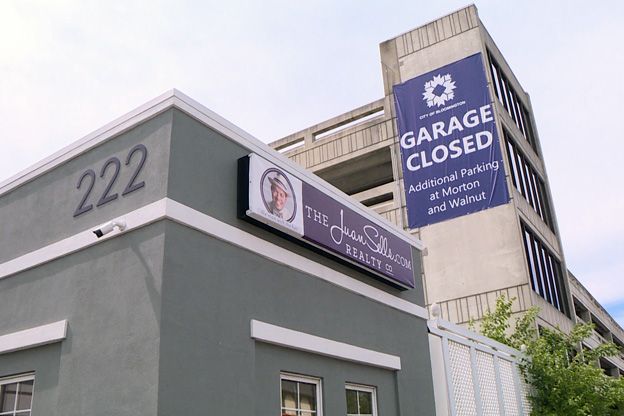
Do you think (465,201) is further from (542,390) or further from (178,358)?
(178,358)

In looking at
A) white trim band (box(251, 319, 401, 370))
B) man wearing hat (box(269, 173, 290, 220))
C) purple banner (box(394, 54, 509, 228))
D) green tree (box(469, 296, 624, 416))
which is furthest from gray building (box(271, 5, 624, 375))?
man wearing hat (box(269, 173, 290, 220))

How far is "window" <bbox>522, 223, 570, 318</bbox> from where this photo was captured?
23.9 metres

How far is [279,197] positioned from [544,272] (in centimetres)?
1911

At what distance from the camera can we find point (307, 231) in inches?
388

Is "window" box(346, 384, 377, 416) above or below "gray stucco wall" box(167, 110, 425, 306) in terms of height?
below

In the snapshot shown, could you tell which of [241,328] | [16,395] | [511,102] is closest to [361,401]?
[241,328]

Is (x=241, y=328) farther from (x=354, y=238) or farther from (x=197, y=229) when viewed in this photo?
(x=354, y=238)

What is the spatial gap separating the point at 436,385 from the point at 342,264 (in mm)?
3454

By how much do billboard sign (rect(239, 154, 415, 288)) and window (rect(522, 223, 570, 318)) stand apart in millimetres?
12890

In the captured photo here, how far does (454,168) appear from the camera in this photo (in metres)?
24.4

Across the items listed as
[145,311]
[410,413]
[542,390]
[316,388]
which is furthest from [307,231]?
[542,390]

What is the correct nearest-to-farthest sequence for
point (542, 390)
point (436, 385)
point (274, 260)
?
point (274, 260) < point (436, 385) < point (542, 390)

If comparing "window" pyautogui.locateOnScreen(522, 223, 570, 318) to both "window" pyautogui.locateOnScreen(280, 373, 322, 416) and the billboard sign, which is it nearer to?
the billboard sign

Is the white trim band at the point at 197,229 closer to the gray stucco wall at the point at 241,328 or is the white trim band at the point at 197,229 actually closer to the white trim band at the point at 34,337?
the gray stucco wall at the point at 241,328
